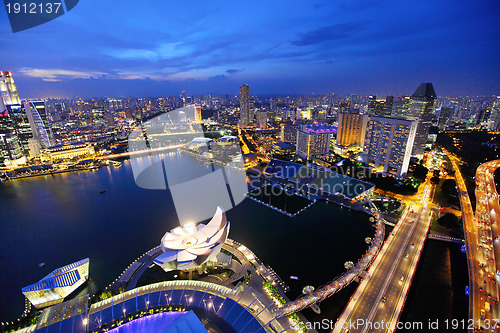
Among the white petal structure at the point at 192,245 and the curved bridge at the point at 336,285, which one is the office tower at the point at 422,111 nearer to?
the curved bridge at the point at 336,285

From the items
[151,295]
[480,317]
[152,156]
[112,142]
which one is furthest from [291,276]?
[112,142]

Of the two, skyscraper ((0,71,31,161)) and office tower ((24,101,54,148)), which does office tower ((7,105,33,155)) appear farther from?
office tower ((24,101,54,148))

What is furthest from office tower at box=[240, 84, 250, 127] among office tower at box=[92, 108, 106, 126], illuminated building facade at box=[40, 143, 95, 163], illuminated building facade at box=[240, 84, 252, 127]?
office tower at box=[92, 108, 106, 126]

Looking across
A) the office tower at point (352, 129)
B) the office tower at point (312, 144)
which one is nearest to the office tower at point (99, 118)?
the office tower at point (312, 144)

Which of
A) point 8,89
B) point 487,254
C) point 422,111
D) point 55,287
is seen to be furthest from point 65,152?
point 422,111

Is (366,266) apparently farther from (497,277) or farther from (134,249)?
(134,249)

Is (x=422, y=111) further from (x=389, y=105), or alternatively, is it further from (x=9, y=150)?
(x=9, y=150)
